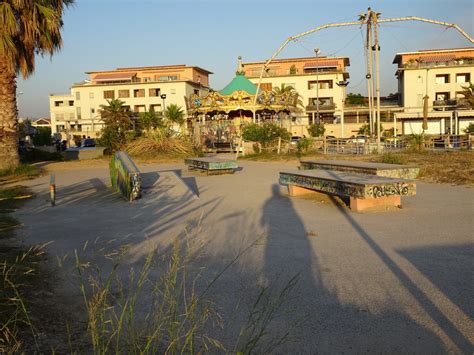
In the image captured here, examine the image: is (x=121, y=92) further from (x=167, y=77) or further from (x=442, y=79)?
(x=442, y=79)

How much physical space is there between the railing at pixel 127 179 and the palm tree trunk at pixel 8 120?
9.36m

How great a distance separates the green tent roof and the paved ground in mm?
22834

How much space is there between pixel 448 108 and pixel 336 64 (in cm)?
1967

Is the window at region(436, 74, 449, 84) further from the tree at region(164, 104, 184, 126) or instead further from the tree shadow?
the tree shadow

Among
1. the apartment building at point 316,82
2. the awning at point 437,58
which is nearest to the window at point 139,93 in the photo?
the apartment building at point 316,82

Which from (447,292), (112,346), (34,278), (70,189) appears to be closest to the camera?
(112,346)

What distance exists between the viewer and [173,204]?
11.3 meters

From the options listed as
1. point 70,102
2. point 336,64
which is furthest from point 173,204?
point 70,102

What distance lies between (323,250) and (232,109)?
28580 millimetres

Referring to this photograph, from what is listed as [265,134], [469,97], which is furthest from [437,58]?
[265,134]

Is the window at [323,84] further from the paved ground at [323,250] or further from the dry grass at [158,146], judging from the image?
the paved ground at [323,250]

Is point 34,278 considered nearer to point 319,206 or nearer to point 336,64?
point 319,206

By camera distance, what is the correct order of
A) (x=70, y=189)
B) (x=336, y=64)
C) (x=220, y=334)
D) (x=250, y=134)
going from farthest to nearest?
(x=336, y=64)
(x=250, y=134)
(x=70, y=189)
(x=220, y=334)

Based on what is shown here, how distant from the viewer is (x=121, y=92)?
79312 mm
